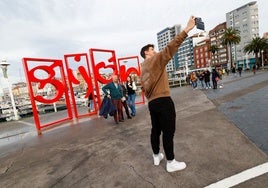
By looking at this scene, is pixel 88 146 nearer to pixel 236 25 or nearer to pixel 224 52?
pixel 236 25

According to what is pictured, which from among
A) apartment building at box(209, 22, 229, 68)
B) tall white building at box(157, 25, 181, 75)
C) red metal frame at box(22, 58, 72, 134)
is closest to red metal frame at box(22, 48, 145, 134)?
red metal frame at box(22, 58, 72, 134)

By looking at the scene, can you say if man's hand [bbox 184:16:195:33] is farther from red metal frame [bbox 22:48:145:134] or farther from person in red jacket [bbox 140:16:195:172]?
red metal frame [bbox 22:48:145:134]

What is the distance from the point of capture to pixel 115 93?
6648mm

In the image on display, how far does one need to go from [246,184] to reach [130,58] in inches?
366

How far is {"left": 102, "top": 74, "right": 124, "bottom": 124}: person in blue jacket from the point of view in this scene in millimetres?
6578

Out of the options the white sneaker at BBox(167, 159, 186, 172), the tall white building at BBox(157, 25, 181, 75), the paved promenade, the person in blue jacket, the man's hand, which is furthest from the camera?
the tall white building at BBox(157, 25, 181, 75)

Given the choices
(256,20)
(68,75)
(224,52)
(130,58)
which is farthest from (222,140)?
(224,52)

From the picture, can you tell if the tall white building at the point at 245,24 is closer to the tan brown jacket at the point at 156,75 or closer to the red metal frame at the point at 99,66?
the red metal frame at the point at 99,66

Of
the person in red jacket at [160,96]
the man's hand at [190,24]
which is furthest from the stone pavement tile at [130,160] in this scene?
the man's hand at [190,24]

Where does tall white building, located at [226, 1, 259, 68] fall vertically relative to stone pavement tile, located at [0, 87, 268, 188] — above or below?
above

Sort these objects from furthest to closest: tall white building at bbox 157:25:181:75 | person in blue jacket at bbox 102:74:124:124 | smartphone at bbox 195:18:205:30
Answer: tall white building at bbox 157:25:181:75, person in blue jacket at bbox 102:74:124:124, smartphone at bbox 195:18:205:30

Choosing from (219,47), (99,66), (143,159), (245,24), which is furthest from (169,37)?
(143,159)

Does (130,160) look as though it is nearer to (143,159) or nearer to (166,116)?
(143,159)

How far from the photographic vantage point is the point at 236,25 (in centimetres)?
7975
